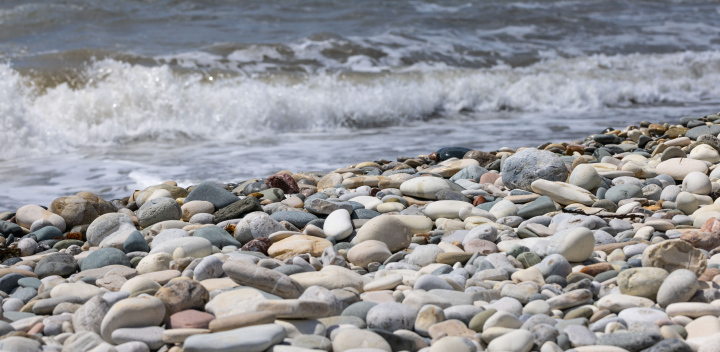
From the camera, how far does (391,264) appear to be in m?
2.21

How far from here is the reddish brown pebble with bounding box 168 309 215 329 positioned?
164 centimetres

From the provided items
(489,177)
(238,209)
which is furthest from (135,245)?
(489,177)

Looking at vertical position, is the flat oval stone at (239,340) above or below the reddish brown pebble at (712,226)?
below

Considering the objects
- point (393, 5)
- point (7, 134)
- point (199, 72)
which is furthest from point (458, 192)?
point (393, 5)

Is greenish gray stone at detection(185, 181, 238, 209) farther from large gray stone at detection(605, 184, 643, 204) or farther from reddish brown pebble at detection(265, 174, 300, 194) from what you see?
large gray stone at detection(605, 184, 643, 204)

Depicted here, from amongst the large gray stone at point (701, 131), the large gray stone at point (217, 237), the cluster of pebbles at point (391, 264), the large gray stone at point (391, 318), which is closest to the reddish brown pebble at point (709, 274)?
the cluster of pebbles at point (391, 264)

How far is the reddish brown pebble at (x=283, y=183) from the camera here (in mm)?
3264

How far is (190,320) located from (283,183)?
64.9 inches

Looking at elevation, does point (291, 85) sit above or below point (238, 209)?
above

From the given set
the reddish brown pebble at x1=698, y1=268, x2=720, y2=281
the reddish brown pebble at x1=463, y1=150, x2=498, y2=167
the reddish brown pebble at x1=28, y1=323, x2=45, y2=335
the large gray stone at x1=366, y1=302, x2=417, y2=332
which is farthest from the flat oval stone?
the reddish brown pebble at x1=463, y1=150, x2=498, y2=167

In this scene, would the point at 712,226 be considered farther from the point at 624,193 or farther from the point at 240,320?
the point at 240,320

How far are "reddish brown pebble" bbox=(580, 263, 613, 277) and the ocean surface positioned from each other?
2.83 meters

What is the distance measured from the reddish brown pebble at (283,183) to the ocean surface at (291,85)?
115cm

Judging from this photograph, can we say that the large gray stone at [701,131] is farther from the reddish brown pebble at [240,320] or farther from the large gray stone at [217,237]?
the reddish brown pebble at [240,320]
